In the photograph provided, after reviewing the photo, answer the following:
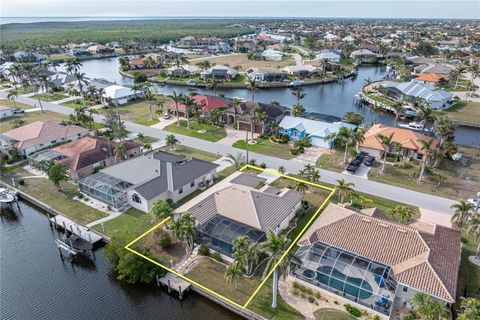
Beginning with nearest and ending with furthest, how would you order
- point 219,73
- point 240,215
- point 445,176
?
1. point 240,215
2. point 445,176
3. point 219,73

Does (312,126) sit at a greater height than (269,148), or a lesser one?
greater

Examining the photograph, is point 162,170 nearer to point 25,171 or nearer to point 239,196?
point 239,196

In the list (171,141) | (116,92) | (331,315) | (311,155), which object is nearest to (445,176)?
(311,155)

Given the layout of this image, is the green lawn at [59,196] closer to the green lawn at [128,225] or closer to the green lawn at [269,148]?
the green lawn at [128,225]

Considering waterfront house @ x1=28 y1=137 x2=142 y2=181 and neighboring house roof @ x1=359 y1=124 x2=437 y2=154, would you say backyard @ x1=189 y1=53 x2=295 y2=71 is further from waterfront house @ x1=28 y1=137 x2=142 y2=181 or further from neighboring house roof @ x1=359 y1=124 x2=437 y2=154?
waterfront house @ x1=28 y1=137 x2=142 y2=181

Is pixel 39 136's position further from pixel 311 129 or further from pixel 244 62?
pixel 244 62

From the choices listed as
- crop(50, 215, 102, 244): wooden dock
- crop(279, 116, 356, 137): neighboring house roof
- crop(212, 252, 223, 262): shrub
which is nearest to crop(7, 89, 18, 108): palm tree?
crop(50, 215, 102, 244): wooden dock

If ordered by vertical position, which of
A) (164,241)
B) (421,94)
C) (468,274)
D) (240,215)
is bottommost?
(468,274)
